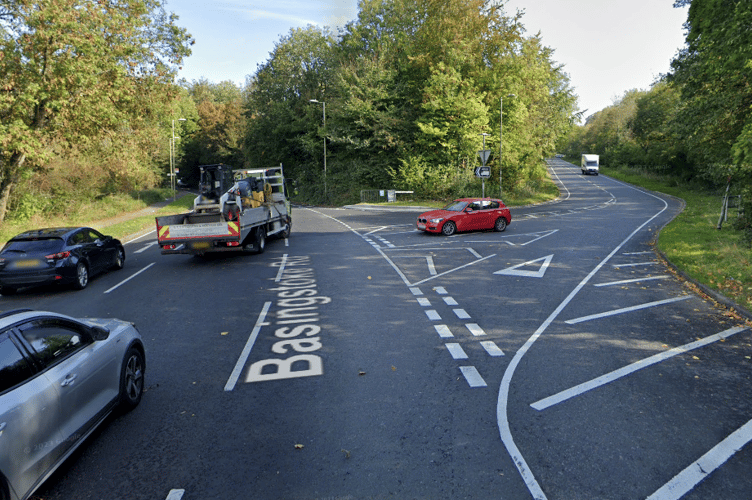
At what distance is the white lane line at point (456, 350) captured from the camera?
6703mm

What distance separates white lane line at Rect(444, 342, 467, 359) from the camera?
6.70 m

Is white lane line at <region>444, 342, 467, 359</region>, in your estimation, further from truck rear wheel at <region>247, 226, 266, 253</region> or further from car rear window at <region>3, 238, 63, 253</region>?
truck rear wheel at <region>247, 226, 266, 253</region>

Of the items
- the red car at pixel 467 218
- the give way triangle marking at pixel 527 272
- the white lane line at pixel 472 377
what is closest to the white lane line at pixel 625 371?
the white lane line at pixel 472 377

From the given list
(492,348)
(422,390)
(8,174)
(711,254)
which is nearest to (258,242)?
(492,348)

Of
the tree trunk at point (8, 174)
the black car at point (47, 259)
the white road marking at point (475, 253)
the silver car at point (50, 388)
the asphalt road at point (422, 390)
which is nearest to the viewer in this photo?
the silver car at point (50, 388)

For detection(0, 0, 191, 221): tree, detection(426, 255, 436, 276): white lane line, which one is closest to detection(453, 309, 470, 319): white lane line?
detection(426, 255, 436, 276): white lane line

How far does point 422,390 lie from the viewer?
223 inches

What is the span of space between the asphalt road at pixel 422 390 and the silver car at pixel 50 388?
37 centimetres

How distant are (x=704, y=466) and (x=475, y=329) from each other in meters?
3.97

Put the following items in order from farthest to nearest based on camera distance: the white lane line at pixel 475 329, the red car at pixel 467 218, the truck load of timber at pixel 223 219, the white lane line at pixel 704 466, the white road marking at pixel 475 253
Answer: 1. the red car at pixel 467 218
2. the white road marking at pixel 475 253
3. the truck load of timber at pixel 223 219
4. the white lane line at pixel 475 329
5. the white lane line at pixel 704 466

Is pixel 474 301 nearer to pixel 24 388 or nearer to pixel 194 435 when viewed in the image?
pixel 194 435

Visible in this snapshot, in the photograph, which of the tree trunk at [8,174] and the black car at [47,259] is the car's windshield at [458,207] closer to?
the black car at [47,259]

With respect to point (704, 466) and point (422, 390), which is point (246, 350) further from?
point (704, 466)

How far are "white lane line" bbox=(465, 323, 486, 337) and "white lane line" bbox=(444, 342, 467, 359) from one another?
63 cm
